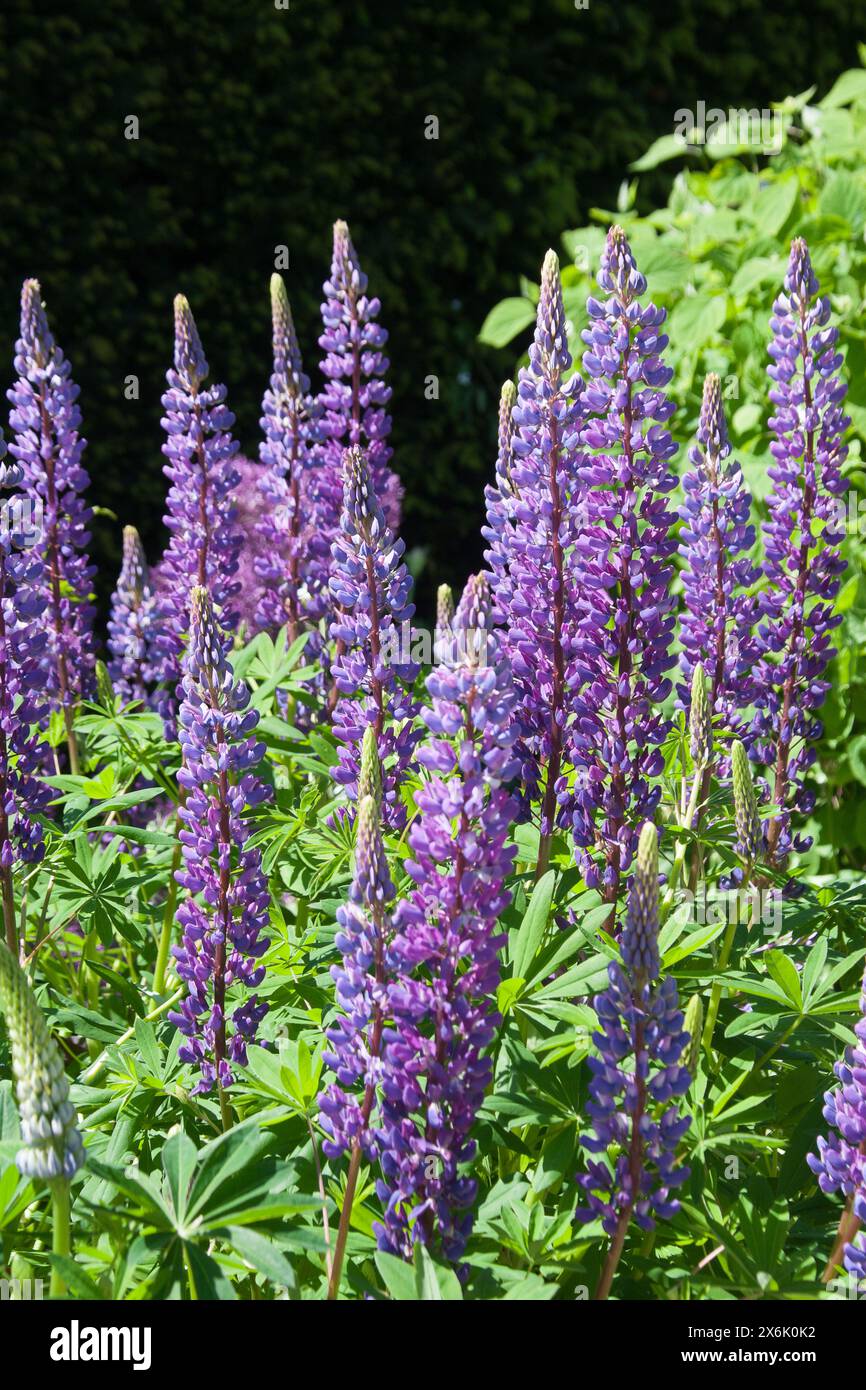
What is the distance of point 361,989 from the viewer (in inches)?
79.2

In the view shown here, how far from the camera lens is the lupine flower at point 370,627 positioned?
8.82ft

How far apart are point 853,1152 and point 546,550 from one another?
1141 mm

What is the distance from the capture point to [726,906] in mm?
2834

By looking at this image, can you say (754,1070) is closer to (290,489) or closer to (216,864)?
(216,864)

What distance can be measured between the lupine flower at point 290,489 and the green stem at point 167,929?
70 cm

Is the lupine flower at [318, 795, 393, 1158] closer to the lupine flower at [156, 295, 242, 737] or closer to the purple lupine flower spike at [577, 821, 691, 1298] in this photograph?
the purple lupine flower spike at [577, 821, 691, 1298]

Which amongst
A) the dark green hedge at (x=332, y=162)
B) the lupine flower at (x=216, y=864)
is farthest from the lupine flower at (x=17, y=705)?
the dark green hedge at (x=332, y=162)

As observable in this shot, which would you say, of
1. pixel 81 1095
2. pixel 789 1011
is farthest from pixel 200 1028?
pixel 789 1011

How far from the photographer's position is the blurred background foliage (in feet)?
14.9

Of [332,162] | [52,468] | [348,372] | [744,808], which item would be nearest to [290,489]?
[348,372]

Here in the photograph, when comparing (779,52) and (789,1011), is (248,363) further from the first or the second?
(789,1011)

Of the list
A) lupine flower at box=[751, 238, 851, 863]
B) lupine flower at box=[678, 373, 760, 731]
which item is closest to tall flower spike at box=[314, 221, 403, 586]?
lupine flower at box=[678, 373, 760, 731]

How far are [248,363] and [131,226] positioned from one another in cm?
91

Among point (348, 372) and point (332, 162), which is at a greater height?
point (332, 162)
